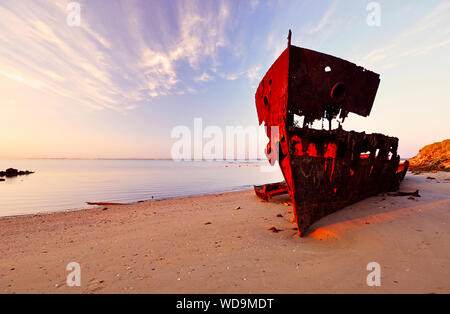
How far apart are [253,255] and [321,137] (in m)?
3.74

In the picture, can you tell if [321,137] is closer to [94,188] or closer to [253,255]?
[253,255]

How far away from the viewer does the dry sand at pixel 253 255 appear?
2932 millimetres

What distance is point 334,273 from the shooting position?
3090 millimetres

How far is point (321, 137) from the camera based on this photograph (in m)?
5.36

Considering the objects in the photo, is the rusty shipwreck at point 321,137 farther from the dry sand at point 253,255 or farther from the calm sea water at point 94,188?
the calm sea water at point 94,188

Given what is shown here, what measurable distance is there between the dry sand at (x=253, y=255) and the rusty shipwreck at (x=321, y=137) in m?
0.61

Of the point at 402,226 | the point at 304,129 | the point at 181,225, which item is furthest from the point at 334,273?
the point at 181,225

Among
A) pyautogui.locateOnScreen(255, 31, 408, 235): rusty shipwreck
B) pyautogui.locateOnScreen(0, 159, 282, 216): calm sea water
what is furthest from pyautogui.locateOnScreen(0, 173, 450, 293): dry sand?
pyautogui.locateOnScreen(0, 159, 282, 216): calm sea water

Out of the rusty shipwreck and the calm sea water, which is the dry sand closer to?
the rusty shipwreck

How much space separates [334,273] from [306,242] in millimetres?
1308

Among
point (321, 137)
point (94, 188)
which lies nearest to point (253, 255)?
point (321, 137)

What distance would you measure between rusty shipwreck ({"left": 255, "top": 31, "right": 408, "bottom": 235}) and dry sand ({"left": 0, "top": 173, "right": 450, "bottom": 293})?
0.61 meters
